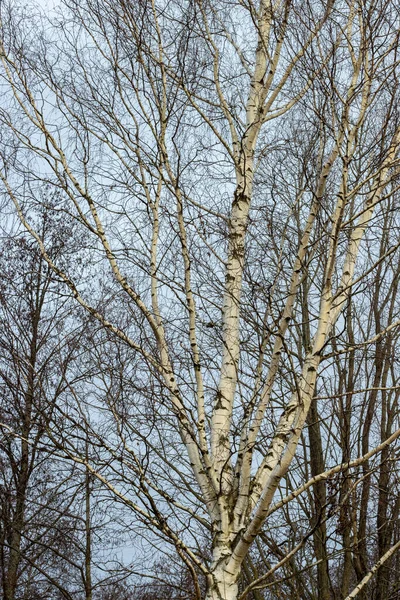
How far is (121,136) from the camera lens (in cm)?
567

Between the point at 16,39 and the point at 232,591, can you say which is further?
the point at 16,39

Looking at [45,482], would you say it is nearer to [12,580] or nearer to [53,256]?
[12,580]

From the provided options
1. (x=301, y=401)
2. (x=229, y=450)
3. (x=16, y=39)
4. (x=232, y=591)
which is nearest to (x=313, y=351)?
(x=301, y=401)

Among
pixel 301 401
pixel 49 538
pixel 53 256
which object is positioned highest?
pixel 53 256

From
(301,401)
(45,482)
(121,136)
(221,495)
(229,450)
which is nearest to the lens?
(301,401)

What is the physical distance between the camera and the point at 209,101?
6.01 metres

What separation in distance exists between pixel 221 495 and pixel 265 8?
4.13 m

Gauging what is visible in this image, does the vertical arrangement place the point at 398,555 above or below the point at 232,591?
above

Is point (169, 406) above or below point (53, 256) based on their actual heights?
below

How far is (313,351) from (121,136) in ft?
8.44

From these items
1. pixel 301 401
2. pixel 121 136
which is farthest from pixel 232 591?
pixel 121 136

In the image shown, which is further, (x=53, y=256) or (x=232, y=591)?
(x=53, y=256)

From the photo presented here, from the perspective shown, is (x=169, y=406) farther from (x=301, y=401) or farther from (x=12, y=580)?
(x=12, y=580)

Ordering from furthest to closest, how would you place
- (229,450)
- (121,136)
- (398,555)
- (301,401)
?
(398,555)
(121,136)
(229,450)
(301,401)
